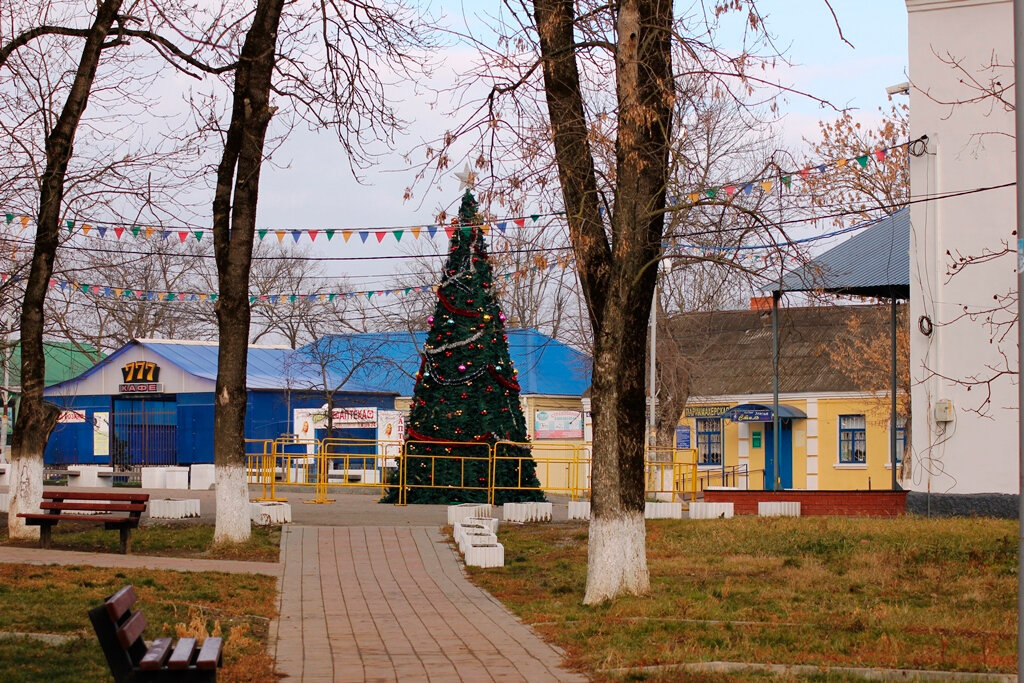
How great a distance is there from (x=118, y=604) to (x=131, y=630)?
0.51ft

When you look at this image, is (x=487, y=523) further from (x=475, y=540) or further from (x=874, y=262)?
(x=874, y=262)

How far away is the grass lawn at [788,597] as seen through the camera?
839cm

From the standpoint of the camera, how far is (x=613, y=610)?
10.5 meters

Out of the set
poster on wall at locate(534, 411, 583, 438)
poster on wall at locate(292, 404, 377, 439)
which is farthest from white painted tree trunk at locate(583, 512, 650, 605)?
poster on wall at locate(292, 404, 377, 439)

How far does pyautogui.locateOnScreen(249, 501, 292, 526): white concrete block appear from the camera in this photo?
727 inches

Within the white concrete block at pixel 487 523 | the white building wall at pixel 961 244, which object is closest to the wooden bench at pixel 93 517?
the white concrete block at pixel 487 523

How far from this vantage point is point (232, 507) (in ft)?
52.2

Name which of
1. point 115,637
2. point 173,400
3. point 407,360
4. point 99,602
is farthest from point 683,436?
point 115,637

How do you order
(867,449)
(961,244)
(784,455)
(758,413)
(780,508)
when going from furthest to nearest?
(784,455)
(867,449)
(758,413)
(780,508)
(961,244)

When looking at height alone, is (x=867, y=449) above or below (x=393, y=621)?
above

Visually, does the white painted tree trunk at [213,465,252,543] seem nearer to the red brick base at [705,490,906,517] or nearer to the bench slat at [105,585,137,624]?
the bench slat at [105,585,137,624]

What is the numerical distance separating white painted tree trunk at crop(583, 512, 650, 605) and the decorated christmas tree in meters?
12.5

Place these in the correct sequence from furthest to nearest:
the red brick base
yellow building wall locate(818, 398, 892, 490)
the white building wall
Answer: yellow building wall locate(818, 398, 892, 490) → the red brick base → the white building wall

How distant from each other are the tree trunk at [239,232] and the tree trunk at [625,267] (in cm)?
600
